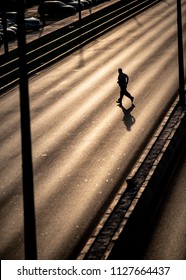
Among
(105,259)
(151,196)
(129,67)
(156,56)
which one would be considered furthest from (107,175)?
(156,56)

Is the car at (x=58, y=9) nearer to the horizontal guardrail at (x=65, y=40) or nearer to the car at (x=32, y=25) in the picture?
the horizontal guardrail at (x=65, y=40)

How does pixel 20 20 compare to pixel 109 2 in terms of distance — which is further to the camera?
pixel 109 2

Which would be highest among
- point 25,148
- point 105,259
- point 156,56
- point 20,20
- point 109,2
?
point 20,20

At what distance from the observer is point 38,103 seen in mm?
31984

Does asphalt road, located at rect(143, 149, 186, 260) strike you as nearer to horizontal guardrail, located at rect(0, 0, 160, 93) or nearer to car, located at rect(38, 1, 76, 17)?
horizontal guardrail, located at rect(0, 0, 160, 93)

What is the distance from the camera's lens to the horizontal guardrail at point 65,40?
3939 centimetres

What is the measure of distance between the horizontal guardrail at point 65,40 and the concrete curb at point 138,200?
12.7 meters

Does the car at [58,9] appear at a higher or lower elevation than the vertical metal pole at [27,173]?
lower

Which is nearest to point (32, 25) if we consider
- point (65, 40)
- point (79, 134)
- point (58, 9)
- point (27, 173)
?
point (65, 40)

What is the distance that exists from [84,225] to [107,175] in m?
3.88

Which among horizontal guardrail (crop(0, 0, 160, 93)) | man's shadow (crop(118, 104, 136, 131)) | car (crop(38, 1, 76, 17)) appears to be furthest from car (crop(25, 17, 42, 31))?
man's shadow (crop(118, 104, 136, 131))

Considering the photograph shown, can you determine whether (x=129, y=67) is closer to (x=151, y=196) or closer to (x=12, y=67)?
(x=12, y=67)

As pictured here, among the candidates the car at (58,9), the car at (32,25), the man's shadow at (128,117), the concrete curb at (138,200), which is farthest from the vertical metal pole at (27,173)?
the car at (58,9)
